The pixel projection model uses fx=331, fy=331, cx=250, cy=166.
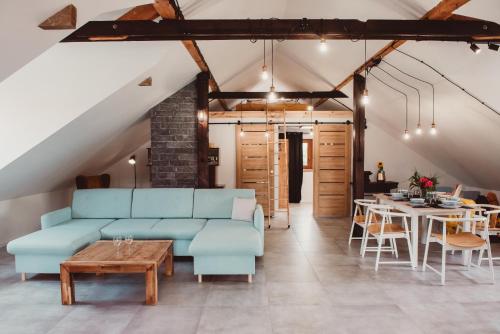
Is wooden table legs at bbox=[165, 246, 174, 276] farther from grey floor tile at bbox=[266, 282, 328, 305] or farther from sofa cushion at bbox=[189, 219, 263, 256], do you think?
grey floor tile at bbox=[266, 282, 328, 305]

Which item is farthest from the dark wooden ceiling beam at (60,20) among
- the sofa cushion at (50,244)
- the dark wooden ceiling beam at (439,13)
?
the dark wooden ceiling beam at (439,13)

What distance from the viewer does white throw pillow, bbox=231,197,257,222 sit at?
16.8 ft

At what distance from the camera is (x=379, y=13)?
4375mm

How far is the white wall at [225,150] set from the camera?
8.19 m

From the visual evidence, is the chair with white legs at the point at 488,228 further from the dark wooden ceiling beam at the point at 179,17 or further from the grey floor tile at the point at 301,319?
the dark wooden ceiling beam at the point at 179,17

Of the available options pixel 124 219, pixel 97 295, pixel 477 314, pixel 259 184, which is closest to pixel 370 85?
pixel 259 184

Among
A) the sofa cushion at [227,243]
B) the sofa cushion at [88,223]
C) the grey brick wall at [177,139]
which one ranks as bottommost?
the sofa cushion at [227,243]

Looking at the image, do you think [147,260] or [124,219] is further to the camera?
[124,219]

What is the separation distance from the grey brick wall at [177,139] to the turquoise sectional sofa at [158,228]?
722 mm

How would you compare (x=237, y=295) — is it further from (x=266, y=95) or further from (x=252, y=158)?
(x=266, y=95)

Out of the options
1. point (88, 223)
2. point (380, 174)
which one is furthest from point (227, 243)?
point (380, 174)

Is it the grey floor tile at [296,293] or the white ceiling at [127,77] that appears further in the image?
the white ceiling at [127,77]

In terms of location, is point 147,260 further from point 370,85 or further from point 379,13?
point 370,85

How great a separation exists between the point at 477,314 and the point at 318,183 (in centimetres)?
508
